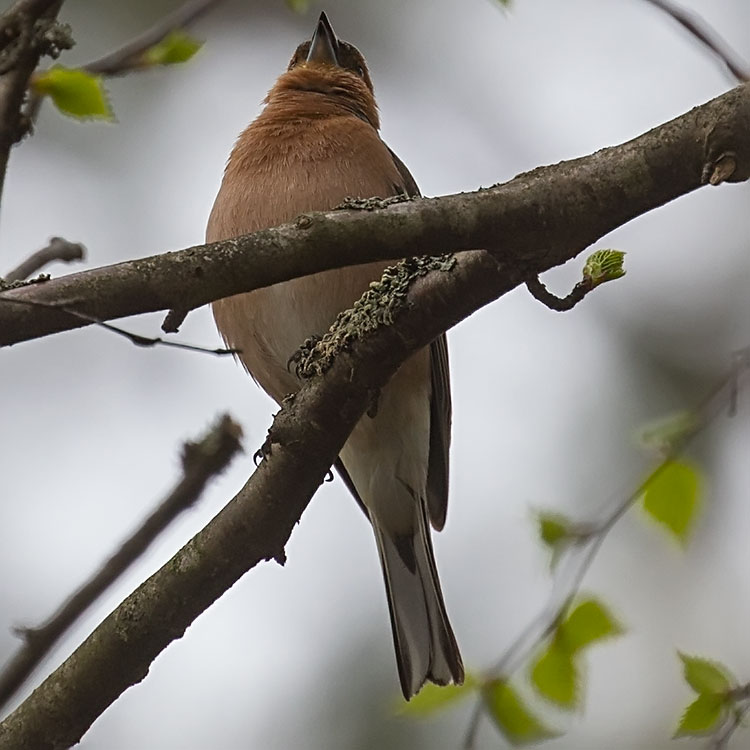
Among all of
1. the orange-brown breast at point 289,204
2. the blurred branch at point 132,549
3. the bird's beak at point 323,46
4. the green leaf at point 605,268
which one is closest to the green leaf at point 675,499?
the green leaf at point 605,268

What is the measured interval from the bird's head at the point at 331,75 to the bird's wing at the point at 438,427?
2.50 ft

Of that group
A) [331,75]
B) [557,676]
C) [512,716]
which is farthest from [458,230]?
[331,75]

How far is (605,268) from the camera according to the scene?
331 cm

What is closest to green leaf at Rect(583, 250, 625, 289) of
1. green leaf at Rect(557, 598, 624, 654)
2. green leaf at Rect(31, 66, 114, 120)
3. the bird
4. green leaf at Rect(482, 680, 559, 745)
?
Answer: green leaf at Rect(557, 598, 624, 654)

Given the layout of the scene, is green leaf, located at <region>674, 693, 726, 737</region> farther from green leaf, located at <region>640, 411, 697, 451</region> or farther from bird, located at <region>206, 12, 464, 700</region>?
bird, located at <region>206, 12, 464, 700</region>

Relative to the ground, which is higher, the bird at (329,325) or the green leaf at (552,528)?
the bird at (329,325)

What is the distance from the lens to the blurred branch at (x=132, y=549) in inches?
141

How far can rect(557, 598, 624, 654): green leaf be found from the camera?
11.9 ft

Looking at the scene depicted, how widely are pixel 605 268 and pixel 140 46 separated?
1.75m

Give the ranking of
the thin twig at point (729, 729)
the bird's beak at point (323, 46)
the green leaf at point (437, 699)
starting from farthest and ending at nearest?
the bird's beak at point (323, 46) → the green leaf at point (437, 699) → the thin twig at point (729, 729)

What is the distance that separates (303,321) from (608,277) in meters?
2.18

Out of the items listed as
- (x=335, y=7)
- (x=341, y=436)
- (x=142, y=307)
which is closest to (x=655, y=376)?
(x=335, y=7)

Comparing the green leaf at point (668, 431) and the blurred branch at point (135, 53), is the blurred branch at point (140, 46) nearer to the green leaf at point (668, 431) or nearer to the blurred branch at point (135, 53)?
the blurred branch at point (135, 53)

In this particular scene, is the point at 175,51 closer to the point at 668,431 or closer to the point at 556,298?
the point at 556,298
